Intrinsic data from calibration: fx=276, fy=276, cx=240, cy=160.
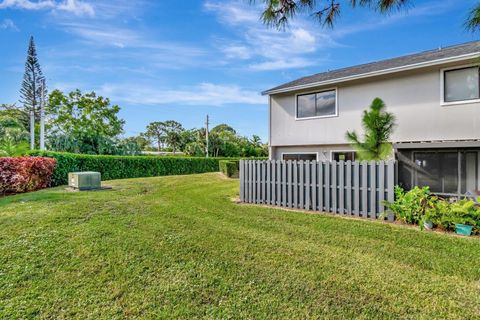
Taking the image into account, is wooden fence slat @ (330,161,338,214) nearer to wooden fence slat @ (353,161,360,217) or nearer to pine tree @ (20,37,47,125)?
wooden fence slat @ (353,161,360,217)

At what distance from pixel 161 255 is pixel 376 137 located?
20.5ft

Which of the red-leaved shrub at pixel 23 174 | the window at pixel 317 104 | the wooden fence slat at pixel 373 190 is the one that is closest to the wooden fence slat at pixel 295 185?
the wooden fence slat at pixel 373 190

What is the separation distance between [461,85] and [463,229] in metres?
5.97

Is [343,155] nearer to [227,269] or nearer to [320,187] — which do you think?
[320,187]

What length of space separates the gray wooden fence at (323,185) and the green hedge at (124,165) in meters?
8.69

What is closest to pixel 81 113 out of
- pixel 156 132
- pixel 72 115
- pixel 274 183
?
pixel 72 115

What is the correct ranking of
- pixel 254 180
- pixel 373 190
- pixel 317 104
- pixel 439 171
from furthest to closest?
1. pixel 317 104
2. pixel 439 171
3. pixel 254 180
4. pixel 373 190

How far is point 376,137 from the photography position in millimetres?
7461

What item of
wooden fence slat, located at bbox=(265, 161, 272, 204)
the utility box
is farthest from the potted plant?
the utility box

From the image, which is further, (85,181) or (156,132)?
(156,132)

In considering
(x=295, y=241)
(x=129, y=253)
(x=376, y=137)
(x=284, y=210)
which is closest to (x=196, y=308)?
(x=129, y=253)

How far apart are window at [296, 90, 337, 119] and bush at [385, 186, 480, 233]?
6.07 meters

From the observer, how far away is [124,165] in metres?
16.5

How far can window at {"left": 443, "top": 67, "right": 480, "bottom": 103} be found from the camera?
28.3ft
